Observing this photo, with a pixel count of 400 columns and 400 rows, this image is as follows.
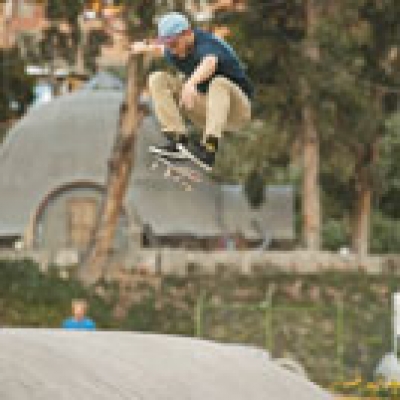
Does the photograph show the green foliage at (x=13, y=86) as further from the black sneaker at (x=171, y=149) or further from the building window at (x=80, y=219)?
the black sneaker at (x=171, y=149)

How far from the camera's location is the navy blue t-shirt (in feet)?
41.8

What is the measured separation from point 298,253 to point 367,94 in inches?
277

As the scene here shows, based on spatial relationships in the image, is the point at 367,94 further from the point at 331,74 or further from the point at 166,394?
the point at 166,394

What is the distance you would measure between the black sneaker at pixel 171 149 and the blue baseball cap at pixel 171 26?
4.44 feet

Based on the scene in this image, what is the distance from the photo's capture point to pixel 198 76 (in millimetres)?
12609

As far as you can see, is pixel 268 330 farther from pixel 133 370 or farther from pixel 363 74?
pixel 133 370

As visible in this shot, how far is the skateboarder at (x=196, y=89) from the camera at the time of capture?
12586 mm

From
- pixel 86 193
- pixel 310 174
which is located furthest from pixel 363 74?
pixel 86 193

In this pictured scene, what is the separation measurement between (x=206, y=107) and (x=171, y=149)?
0.55m

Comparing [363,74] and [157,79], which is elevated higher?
[157,79]

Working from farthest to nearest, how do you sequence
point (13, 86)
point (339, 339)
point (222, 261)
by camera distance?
1. point (13, 86)
2. point (222, 261)
3. point (339, 339)

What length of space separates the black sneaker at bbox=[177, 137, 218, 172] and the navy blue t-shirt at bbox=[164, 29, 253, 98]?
53 centimetres

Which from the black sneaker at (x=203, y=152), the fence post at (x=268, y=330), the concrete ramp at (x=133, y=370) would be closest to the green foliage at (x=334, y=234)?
the fence post at (x=268, y=330)

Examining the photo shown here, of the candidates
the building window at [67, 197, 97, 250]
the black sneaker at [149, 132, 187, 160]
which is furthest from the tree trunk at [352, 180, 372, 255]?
the black sneaker at [149, 132, 187, 160]
